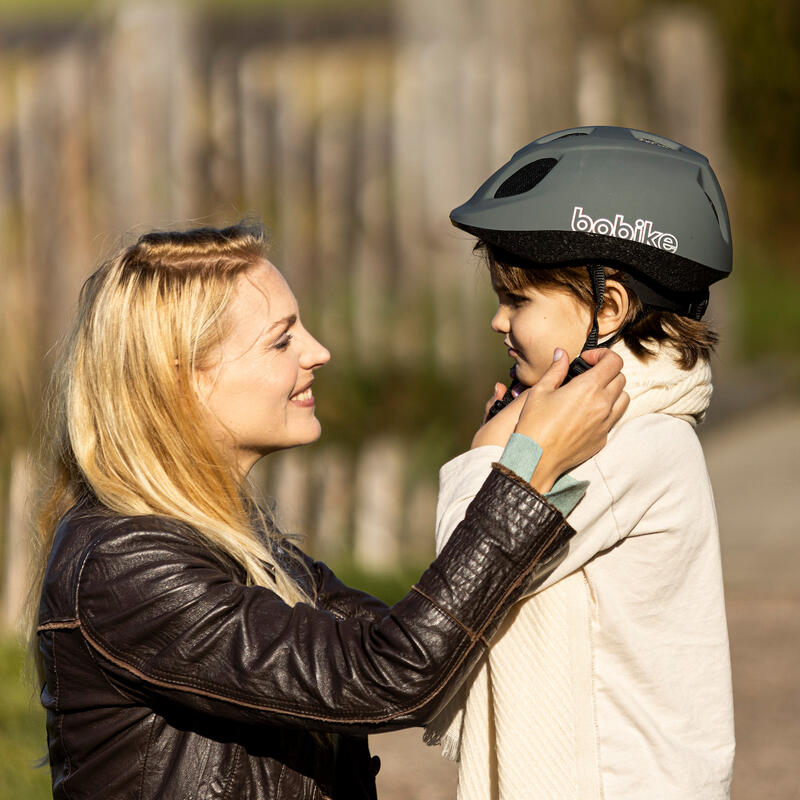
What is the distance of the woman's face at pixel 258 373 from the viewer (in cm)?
282

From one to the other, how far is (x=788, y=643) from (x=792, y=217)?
10.3m

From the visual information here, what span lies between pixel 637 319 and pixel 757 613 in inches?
170

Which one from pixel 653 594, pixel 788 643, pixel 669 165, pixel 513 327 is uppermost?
pixel 669 165

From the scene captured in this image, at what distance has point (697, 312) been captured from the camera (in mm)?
2889

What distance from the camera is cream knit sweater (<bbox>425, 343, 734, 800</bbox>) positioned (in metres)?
2.55

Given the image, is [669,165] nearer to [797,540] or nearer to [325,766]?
[325,766]

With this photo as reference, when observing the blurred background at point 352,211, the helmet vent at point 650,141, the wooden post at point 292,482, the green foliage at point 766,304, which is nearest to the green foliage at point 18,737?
the blurred background at point 352,211

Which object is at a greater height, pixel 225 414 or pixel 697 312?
pixel 697 312

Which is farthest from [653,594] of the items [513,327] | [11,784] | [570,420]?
[11,784]

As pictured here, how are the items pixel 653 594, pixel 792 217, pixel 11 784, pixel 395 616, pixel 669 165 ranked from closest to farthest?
pixel 395 616, pixel 653 594, pixel 669 165, pixel 11 784, pixel 792 217

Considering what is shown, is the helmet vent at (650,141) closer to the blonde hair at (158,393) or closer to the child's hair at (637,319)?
the child's hair at (637,319)

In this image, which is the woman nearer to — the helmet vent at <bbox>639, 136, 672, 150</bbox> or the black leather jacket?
the black leather jacket

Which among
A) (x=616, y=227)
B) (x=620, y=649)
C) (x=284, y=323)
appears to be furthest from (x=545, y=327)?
(x=620, y=649)

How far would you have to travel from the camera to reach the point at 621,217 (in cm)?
276
